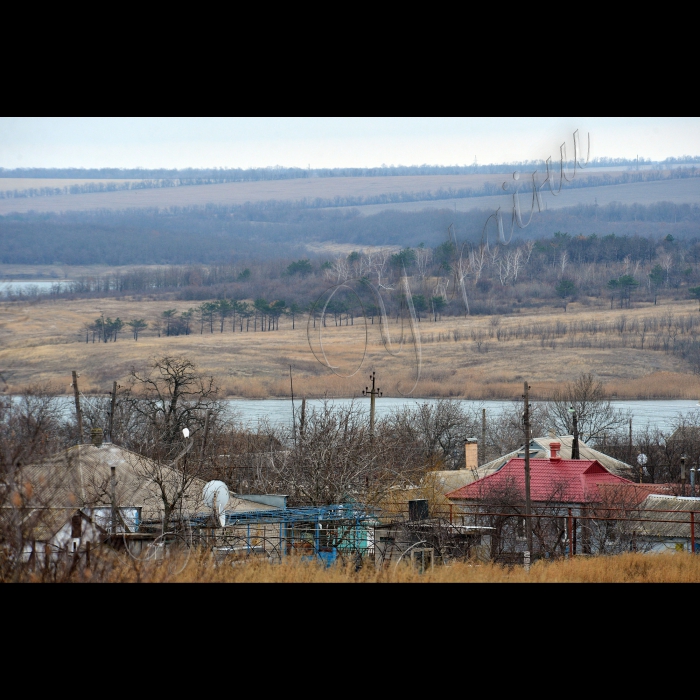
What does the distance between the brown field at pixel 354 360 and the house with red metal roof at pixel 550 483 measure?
8448 centimetres

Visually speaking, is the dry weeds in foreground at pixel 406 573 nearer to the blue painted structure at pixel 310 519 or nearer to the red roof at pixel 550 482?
the blue painted structure at pixel 310 519

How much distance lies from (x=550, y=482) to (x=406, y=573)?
25.9m

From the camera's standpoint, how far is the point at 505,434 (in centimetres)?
7138

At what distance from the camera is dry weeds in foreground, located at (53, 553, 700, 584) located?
9.36 metres

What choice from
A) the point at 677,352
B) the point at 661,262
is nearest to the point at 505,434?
the point at 677,352

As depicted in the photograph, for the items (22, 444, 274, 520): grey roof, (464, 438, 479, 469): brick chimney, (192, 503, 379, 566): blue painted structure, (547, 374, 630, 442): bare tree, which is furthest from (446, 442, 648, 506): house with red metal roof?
(547, 374, 630, 442): bare tree

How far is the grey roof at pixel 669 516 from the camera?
2817 cm

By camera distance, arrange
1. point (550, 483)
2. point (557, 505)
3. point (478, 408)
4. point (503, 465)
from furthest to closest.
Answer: point (478, 408) < point (503, 465) < point (550, 483) < point (557, 505)

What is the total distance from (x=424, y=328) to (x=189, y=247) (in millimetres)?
59878

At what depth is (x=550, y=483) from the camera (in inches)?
1399

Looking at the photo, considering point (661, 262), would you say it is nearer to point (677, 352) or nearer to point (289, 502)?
point (677, 352)

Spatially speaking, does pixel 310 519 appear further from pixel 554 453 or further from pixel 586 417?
pixel 586 417

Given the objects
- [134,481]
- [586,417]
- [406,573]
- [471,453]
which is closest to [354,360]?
[586,417]

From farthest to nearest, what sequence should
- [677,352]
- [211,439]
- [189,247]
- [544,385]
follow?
[189,247]
[677,352]
[544,385]
[211,439]
